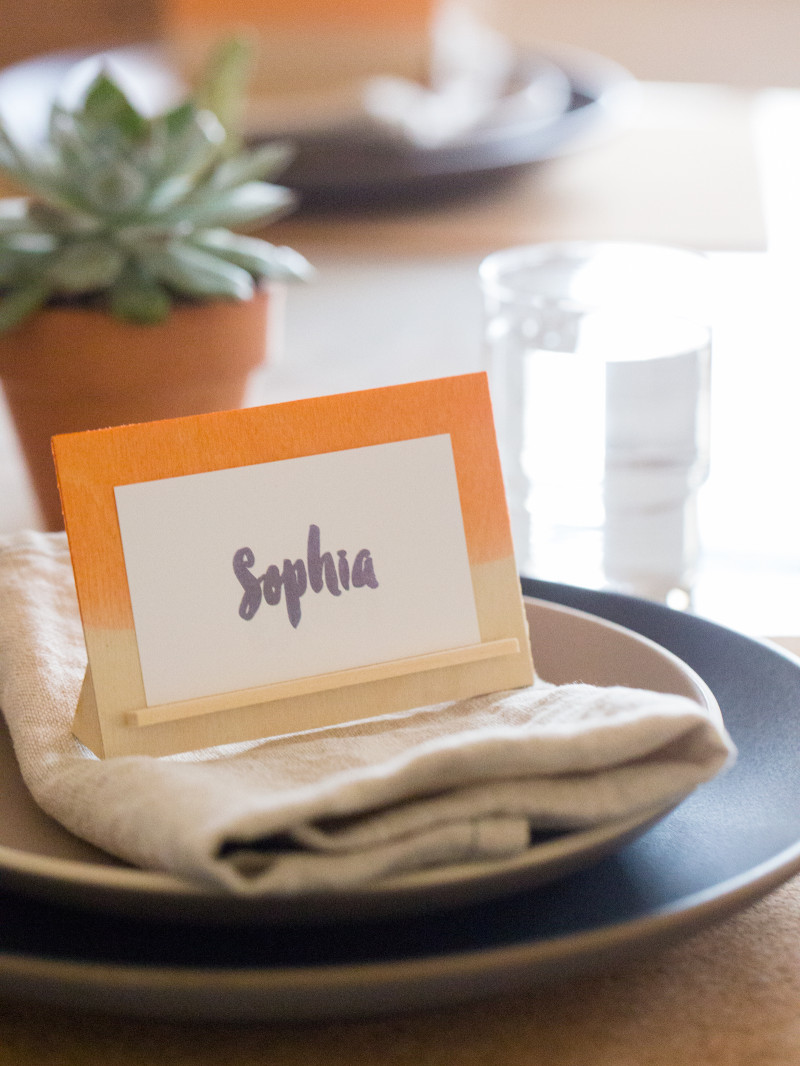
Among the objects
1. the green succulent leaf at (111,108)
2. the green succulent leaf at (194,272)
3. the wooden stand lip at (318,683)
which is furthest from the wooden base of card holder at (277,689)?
the green succulent leaf at (111,108)

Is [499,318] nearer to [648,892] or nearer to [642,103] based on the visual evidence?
[648,892]

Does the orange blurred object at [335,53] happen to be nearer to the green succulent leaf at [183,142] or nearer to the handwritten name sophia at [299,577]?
the green succulent leaf at [183,142]

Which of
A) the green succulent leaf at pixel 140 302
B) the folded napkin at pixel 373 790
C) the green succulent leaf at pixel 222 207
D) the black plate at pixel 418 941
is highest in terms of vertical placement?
the green succulent leaf at pixel 222 207

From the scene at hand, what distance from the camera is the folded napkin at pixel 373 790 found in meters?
0.34

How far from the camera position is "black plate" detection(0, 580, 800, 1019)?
13.2 inches

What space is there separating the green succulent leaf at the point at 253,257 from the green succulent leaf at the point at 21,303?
0.11 m

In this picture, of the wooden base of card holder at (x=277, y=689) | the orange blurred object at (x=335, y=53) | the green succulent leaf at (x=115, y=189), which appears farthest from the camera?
the orange blurred object at (x=335, y=53)

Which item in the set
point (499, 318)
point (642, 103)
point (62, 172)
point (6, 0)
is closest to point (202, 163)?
point (62, 172)

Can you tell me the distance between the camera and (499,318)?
33.0 inches

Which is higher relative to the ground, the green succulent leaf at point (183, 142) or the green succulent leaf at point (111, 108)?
the green succulent leaf at point (111, 108)

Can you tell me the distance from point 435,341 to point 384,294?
149 millimetres

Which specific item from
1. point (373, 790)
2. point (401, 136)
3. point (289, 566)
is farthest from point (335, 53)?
point (373, 790)

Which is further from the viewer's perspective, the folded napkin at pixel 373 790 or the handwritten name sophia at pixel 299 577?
the handwritten name sophia at pixel 299 577

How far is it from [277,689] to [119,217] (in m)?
0.45
